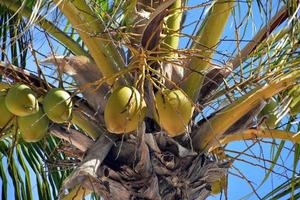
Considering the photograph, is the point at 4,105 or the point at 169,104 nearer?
the point at 169,104

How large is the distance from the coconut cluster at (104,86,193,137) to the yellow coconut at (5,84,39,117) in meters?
0.26

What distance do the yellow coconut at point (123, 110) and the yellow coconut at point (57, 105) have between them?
173mm

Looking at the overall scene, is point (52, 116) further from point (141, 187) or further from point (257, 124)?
point (257, 124)

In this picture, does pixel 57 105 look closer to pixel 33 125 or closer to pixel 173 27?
pixel 33 125

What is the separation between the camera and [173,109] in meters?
1.78

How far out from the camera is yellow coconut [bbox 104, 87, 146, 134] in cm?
178

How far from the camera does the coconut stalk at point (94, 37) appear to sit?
2.05 meters

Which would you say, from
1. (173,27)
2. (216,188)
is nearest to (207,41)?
(173,27)

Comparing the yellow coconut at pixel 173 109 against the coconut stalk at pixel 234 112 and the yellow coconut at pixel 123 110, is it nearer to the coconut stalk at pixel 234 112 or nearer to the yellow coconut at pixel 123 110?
the yellow coconut at pixel 123 110

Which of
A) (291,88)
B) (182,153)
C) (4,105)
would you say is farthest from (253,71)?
(4,105)

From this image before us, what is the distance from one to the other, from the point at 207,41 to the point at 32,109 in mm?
669

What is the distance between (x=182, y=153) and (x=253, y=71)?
1.23 ft

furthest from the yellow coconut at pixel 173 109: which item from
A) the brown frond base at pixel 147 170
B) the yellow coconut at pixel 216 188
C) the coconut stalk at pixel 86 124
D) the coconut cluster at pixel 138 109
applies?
the yellow coconut at pixel 216 188

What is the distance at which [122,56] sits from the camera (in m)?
2.15
